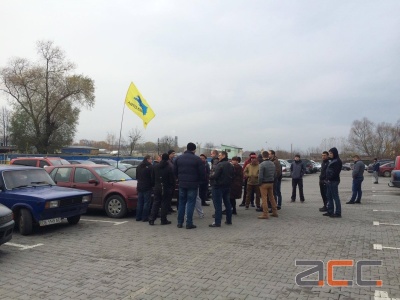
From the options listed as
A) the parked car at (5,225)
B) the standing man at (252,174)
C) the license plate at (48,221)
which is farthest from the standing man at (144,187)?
the parked car at (5,225)

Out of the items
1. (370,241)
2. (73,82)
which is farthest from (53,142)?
(370,241)

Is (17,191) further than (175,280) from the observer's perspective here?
Yes

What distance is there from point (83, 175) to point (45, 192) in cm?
220

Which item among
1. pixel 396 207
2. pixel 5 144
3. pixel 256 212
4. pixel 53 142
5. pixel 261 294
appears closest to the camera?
pixel 261 294

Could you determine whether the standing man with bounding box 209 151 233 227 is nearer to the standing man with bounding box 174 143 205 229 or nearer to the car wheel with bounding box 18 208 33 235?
the standing man with bounding box 174 143 205 229

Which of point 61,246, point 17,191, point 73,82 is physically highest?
point 73,82

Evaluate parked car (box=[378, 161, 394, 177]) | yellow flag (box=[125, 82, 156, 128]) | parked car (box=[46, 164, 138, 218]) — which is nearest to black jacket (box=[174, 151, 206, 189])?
parked car (box=[46, 164, 138, 218])

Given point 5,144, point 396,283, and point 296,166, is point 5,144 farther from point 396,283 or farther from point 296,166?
point 396,283

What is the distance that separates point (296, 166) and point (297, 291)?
919cm

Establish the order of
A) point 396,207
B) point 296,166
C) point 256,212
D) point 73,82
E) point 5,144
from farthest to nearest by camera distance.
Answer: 1. point 5,144
2. point 73,82
3. point 296,166
4. point 396,207
5. point 256,212

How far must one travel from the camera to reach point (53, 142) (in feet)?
168

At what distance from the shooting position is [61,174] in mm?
10703

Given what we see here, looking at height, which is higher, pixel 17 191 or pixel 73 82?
pixel 73 82

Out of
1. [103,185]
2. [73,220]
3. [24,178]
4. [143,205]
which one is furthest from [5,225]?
[103,185]
